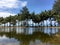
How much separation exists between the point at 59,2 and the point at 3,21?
76.1 m

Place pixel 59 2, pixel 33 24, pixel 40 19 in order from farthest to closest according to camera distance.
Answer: pixel 33 24
pixel 40 19
pixel 59 2

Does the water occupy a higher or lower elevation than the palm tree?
lower

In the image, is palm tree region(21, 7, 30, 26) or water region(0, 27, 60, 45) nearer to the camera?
water region(0, 27, 60, 45)

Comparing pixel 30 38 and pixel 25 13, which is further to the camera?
pixel 25 13

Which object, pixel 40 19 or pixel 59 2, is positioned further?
pixel 40 19

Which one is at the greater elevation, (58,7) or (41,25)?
(58,7)

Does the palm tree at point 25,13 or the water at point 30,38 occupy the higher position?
the palm tree at point 25,13

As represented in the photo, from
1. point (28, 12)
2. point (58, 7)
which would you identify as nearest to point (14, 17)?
point (28, 12)

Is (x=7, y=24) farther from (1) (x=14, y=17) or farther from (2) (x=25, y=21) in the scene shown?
(2) (x=25, y=21)

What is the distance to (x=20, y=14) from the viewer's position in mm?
113188

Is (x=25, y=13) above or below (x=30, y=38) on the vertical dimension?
above

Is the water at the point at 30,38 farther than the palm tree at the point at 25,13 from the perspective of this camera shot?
No

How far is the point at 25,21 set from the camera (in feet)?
378

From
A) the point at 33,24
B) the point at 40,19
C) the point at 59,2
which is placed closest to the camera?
the point at 59,2
